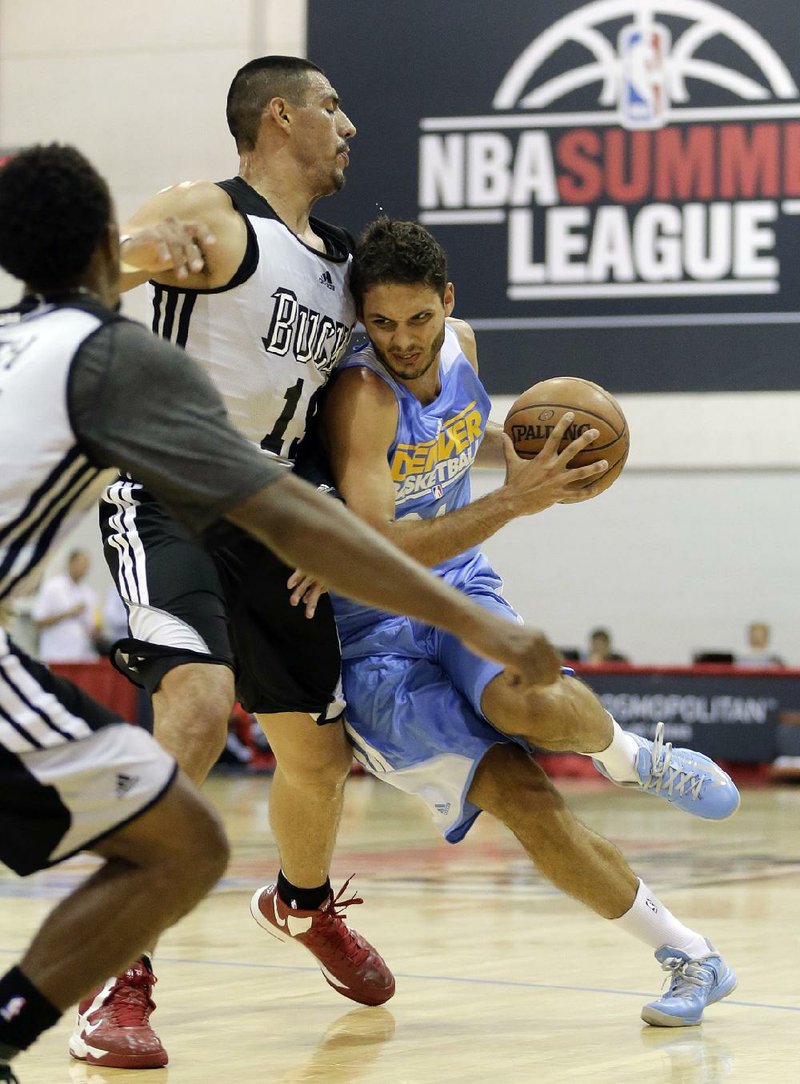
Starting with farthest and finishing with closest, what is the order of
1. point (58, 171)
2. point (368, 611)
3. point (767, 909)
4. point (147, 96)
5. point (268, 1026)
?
1. point (147, 96)
2. point (767, 909)
3. point (368, 611)
4. point (268, 1026)
5. point (58, 171)

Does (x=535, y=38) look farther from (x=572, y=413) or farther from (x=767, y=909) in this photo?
(x=572, y=413)

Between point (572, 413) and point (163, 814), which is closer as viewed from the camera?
point (163, 814)

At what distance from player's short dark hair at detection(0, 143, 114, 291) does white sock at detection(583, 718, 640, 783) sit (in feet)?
6.79

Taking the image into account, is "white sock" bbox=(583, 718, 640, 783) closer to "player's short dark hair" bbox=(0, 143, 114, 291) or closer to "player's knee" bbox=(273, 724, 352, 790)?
"player's knee" bbox=(273, 724, 352, 790)

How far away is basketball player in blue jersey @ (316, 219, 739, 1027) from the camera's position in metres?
3.99

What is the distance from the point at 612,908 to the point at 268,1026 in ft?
2.85

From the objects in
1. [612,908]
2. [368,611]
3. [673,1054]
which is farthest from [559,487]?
[673,1054]

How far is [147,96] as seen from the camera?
17234 millimetres

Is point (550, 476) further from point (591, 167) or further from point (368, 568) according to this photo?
point (591, 167)

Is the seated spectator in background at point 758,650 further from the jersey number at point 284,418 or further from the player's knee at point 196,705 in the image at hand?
the player's knee at point 196,705

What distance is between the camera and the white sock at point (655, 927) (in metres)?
4.09

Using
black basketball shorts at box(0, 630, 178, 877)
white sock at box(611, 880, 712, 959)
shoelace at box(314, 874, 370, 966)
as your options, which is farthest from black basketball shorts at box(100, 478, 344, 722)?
black basketball shorts at box(0, 630, 178, 877)

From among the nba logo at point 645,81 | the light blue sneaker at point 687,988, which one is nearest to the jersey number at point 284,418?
the light blue sneaker at point 687,988

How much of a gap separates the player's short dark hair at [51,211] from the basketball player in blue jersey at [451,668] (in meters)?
1.50
